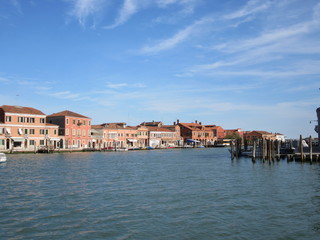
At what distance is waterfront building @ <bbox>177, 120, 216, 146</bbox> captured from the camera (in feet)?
323

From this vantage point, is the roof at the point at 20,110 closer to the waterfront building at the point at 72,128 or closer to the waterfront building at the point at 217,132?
the waterfront building at the point at 72,128

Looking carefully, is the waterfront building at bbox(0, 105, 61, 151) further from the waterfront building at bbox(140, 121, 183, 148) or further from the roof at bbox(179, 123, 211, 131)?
the roof at bbox(179, 123, 211, 131)

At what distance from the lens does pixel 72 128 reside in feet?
196

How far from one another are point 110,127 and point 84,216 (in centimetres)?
6055

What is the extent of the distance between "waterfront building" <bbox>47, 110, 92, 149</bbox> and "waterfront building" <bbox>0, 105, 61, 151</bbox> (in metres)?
1.83

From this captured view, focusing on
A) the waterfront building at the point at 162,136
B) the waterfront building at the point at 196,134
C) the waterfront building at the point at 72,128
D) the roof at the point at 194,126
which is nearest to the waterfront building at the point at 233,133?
the waterfront building at the point at 196,134

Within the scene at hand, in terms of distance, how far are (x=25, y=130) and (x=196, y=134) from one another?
5709cm

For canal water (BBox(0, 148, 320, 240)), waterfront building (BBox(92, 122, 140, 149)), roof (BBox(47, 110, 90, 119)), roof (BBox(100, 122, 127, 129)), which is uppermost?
roof (BBox(47, 110, 90, 119))

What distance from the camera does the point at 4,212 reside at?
40.6 ft

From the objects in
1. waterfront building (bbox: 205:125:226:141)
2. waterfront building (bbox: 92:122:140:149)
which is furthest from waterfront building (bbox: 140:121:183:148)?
waterfront building (bbox: 205:125:226:141)

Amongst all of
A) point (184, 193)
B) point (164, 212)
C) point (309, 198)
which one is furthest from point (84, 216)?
point (309, 198)

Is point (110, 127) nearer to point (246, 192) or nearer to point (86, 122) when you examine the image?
point (86, 122)

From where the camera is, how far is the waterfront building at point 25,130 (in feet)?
162

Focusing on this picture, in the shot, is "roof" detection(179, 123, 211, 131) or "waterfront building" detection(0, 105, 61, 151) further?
"roof" detection(179, 123, 211, 131)
